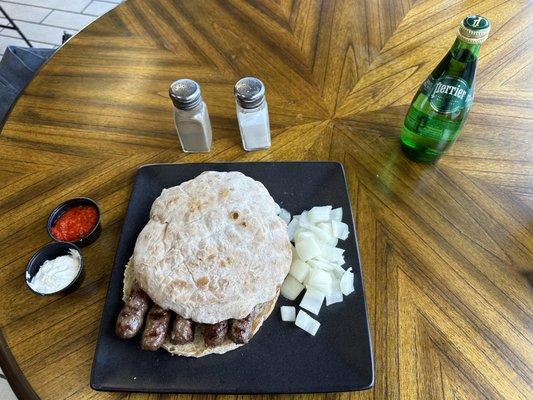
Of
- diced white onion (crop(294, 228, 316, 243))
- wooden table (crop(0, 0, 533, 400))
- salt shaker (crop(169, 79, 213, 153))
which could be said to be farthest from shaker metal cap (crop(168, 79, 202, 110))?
diced white onion (crop(294, 228, 316, 243))

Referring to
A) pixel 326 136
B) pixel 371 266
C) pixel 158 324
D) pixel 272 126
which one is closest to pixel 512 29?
pixel 326 136

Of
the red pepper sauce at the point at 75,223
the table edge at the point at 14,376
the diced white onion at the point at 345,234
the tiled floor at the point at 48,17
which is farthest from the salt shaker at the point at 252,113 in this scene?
the tiled floor at the point at 48,17

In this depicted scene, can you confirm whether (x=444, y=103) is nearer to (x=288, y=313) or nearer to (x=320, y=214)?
(x=320, y=214)

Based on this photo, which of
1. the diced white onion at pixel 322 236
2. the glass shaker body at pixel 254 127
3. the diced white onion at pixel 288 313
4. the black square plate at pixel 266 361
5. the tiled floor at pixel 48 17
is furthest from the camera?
the tiled floor at pixel 48 17

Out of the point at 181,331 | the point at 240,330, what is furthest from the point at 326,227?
the point at 181,331

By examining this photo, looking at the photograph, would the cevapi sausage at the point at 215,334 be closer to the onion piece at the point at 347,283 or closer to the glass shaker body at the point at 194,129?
the onion piece at the point at 347,283

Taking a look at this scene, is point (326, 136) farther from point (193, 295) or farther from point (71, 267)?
point (71, 267)
